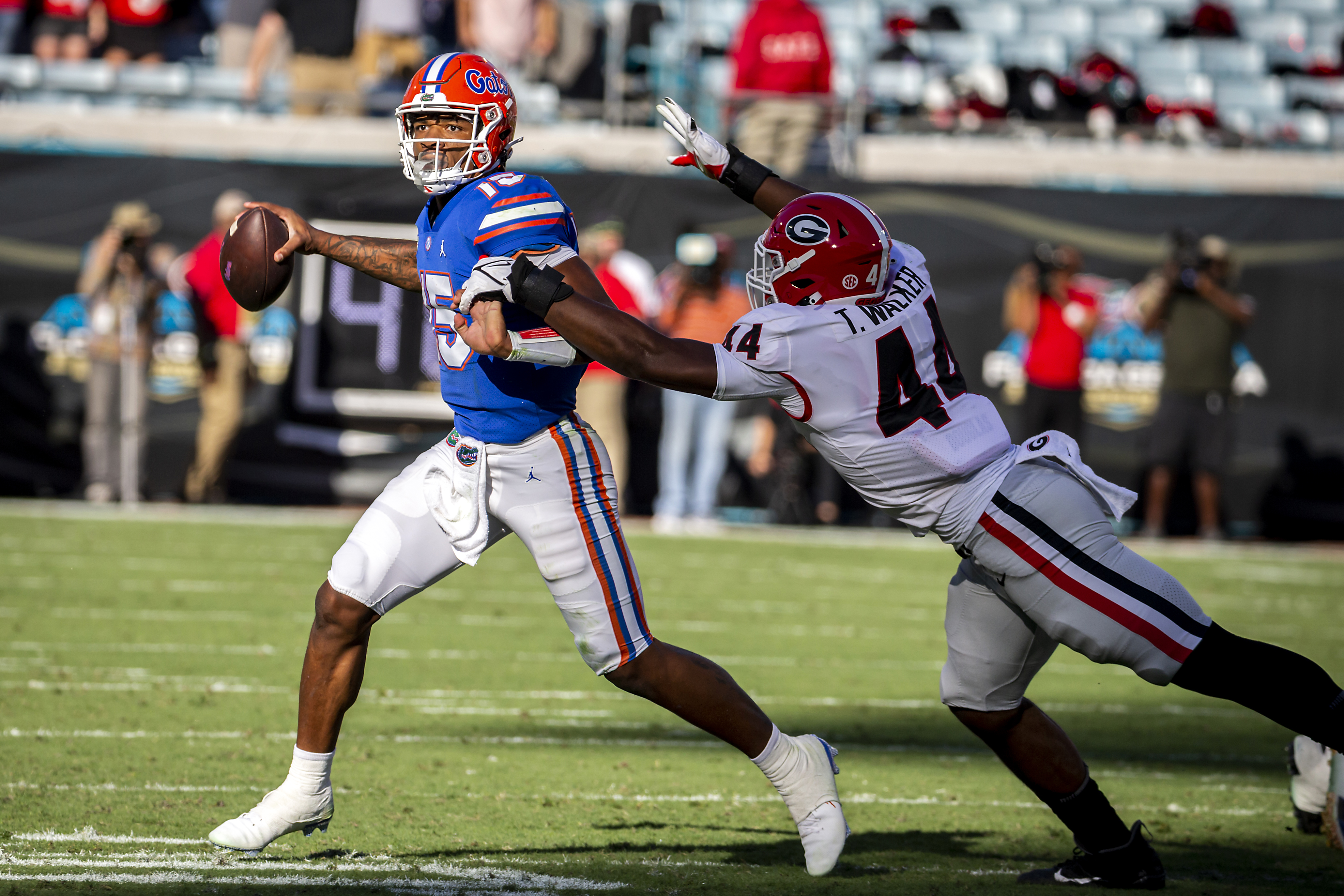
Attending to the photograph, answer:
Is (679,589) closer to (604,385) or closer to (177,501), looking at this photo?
(604,385)

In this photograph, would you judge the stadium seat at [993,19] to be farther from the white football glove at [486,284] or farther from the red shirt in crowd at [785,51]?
the white football glove at [486,284]

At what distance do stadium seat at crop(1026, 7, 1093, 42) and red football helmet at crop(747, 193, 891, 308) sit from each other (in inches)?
552

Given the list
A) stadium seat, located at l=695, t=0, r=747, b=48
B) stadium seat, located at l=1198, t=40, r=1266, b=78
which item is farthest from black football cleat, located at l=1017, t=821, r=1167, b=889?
stadium seat, located at l=1198, t=40, r=1266, b=78

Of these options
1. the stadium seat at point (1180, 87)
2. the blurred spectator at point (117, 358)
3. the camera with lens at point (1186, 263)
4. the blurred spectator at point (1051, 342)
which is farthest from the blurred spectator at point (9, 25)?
the stadium seat at point (1180, 87)

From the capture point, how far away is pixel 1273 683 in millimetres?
3400

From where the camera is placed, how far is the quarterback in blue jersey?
3.71m

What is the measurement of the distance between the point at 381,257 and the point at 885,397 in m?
1.46

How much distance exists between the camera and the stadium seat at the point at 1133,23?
16.7 m

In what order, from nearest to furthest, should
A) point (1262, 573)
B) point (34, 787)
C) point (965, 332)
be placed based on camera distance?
point (34, 787), point (1262, 573), point (965, 332)

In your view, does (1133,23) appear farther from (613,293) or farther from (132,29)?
(132,29)

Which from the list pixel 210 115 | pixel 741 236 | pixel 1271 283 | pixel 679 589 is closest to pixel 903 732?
pixel 679 589

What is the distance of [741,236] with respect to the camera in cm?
1178

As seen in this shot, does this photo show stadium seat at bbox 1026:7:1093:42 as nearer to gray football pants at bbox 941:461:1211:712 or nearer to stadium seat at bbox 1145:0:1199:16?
stadium seat at bbox 1145:0:1199:16

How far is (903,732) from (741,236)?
6806 mm
